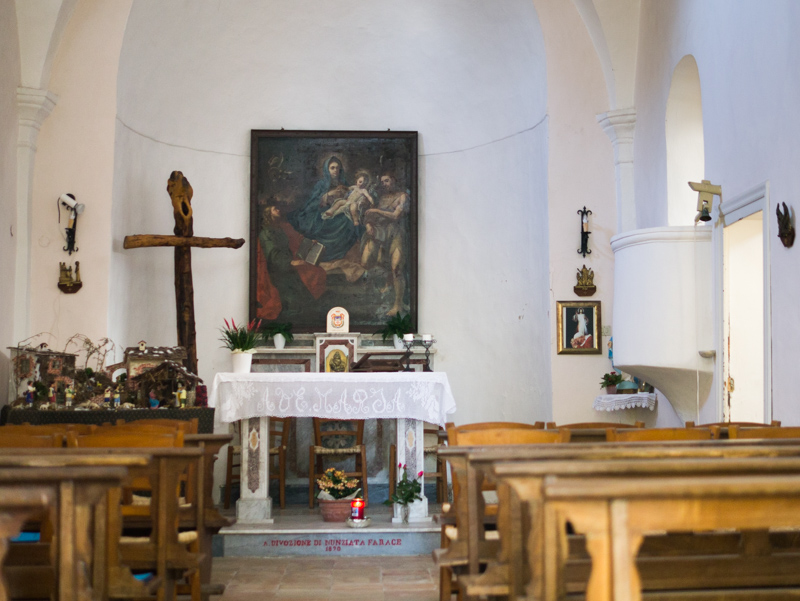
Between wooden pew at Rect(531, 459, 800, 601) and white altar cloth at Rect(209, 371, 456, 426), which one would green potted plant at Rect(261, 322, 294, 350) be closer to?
white altar cloth at Rect(209, 371, 456, 426)

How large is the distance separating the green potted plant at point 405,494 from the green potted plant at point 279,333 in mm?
3343

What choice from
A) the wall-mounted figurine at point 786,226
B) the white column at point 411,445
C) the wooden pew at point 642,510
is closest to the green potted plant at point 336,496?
the white column at point 411,445

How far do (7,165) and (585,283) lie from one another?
5691 millimetres

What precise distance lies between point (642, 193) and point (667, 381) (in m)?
2.50

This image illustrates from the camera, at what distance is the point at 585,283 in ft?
28.3

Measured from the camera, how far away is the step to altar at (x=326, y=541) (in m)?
6.24

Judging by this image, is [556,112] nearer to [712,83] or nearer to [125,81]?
[712,83]

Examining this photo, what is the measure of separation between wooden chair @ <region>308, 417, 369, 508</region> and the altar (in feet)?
2.46

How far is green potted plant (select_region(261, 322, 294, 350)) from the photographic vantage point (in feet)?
31.4

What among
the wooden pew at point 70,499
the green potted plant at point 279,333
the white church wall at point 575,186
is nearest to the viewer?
the wooden pew at point 70,499

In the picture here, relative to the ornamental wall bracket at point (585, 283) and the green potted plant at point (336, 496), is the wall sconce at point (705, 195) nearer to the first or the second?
Answer: the ornamental wall bracket at point (585, 283)

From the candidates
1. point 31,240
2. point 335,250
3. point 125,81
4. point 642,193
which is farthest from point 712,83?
point 31,240

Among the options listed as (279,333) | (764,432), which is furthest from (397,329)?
(764,432)

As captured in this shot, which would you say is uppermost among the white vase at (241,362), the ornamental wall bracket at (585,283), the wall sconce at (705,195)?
the wall sconce at (705,195)
